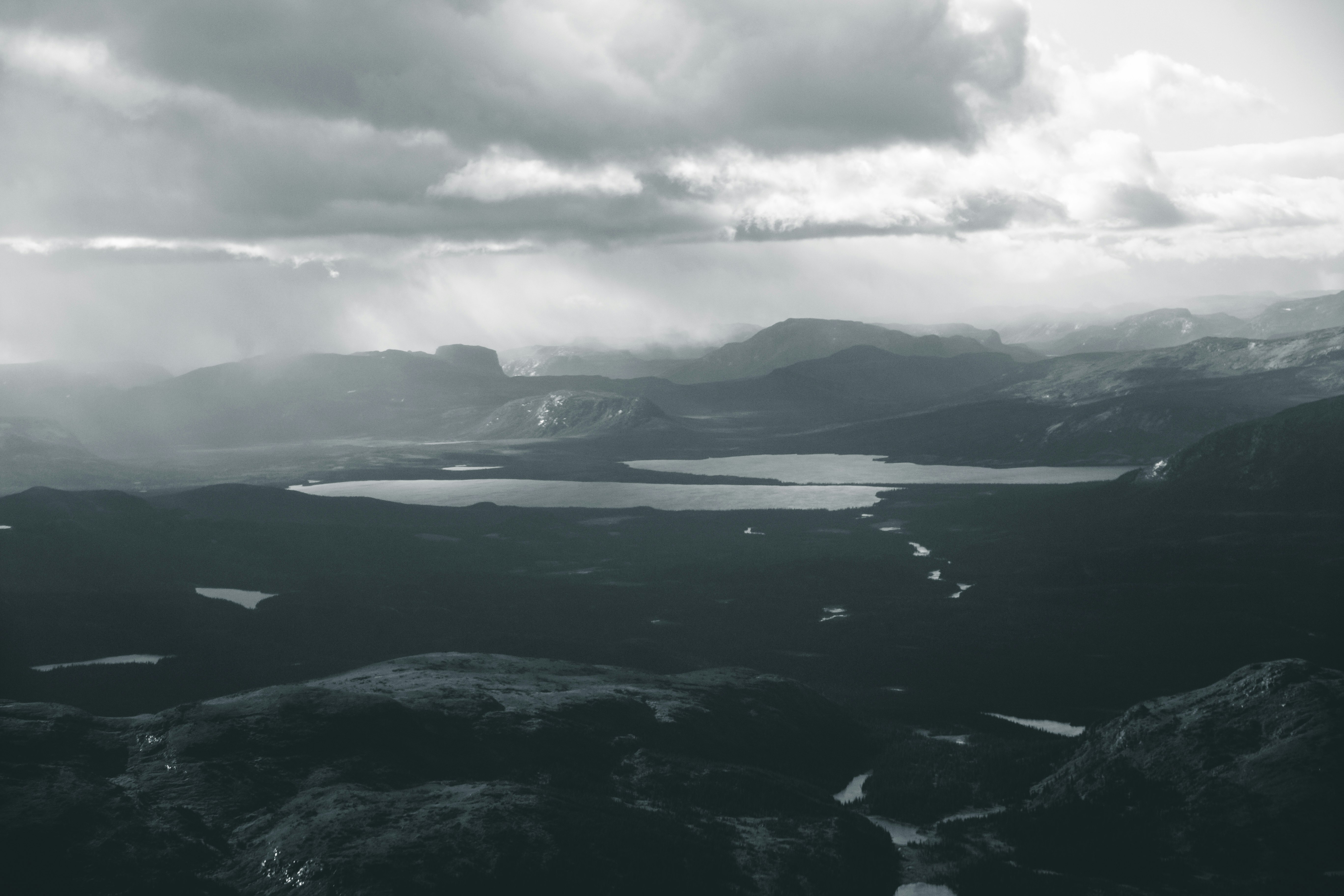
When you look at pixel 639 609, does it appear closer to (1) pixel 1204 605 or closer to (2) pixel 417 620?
(2) pixel 417 620

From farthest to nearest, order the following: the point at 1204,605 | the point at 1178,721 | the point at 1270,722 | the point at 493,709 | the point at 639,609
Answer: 1. the point at 639,609
2. the point at 1204,605
3. the point at 493,709
4. the point at 1178,721
5. the point at 1270,722

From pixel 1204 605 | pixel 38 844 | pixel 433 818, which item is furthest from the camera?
pixel 1204 605

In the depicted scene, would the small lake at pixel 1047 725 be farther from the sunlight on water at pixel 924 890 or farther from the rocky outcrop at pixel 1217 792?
the sunlight on water at pixel 924 890

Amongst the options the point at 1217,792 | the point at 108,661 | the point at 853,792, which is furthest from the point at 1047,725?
the point at 108,661

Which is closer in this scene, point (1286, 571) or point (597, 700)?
point (597, 700)

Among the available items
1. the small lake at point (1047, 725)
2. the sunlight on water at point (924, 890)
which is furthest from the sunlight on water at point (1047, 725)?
the sunlight on water at point (924, 890)

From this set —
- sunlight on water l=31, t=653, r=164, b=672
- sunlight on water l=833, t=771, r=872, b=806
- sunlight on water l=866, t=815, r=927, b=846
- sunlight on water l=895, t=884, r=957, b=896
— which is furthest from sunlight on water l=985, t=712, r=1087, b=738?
sunlight on water l=31, t=653, r=164, b=672

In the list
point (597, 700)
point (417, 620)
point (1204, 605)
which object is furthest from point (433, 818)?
point (1204, 605)
